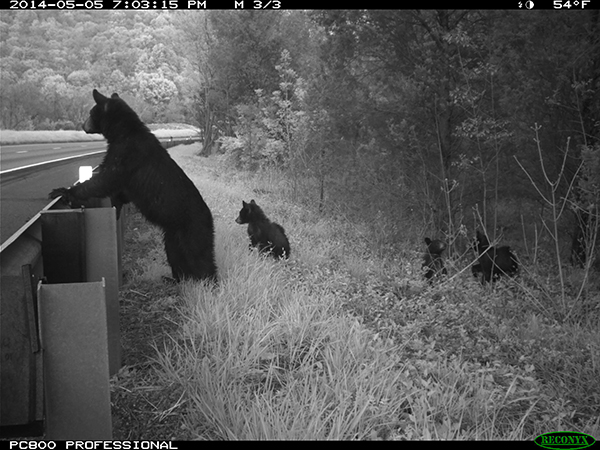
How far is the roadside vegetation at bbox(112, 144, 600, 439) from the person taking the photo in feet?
8.98

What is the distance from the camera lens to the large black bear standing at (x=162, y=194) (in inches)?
187

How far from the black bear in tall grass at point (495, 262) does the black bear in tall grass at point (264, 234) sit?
10.3 ft

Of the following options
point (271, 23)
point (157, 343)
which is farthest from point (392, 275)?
point (271, 23)

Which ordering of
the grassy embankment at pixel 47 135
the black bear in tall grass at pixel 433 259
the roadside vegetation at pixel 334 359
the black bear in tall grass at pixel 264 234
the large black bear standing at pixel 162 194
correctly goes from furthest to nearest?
1. the grassy embankment at pixel 47 135
2. the black bear in tall grass at pixel 433 259
3. the black bear in tall grass at pixel 264 234
4. the large black bear standing at pixel 162 194
5. the roadside vegetation at pixel 334 359

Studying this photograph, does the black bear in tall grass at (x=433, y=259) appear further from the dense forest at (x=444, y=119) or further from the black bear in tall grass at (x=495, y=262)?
the black bear in tall grass at (x=495, y=262)

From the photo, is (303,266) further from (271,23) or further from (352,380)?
(271,23)

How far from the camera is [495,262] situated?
836 centimetres

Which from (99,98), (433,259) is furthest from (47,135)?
(433,259)

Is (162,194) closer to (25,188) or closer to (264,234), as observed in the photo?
(264,234)

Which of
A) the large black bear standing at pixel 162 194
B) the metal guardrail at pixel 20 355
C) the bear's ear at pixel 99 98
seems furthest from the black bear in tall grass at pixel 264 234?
the metal guardrail at pixel 20 355

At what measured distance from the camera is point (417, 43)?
10750 mm

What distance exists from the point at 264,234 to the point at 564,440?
199 inches

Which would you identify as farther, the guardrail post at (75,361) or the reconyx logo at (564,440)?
the reconyx logo at (564,440)

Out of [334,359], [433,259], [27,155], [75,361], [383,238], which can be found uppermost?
[27,155]
